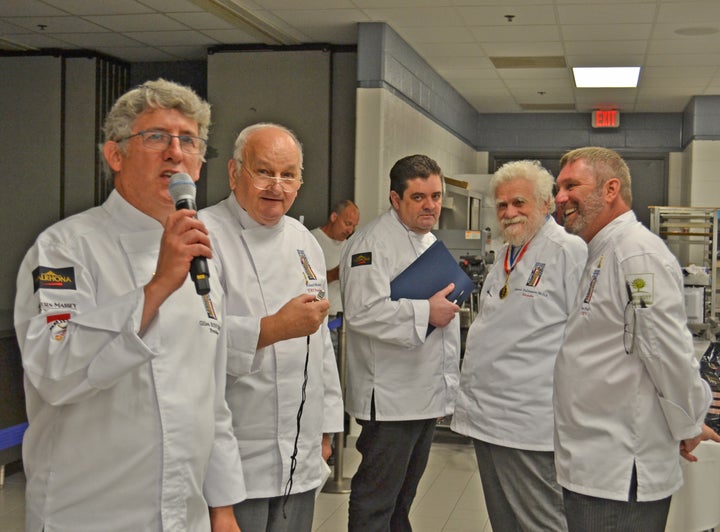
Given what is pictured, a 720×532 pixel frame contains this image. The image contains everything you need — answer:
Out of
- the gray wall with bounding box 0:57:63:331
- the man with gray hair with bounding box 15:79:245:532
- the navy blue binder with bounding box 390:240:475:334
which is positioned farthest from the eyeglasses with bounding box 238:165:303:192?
the gray wall with bounding box 0:57:63:331

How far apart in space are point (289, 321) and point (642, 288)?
924 millimetres

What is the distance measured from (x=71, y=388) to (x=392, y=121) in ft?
19.8

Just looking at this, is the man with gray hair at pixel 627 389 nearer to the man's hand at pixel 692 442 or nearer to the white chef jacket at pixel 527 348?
the man's hand at pixel 692 442

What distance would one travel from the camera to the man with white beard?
2.96 meters

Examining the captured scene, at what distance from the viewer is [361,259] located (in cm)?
339

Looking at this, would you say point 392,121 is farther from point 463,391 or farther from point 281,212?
point 281,212

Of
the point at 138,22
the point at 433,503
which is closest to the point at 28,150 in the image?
the point at 138,22

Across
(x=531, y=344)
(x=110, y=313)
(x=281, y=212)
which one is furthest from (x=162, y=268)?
(x=531, y=344)

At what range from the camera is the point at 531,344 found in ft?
9.84

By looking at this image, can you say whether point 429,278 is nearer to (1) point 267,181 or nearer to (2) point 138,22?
(1) point 267,181

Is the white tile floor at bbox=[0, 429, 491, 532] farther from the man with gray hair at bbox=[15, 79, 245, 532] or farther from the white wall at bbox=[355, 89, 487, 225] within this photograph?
the man with gray hair at bbox=[15, 79, 245, 532]

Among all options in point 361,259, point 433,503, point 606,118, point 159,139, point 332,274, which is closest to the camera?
point 159,139

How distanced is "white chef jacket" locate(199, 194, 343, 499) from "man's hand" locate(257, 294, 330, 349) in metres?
0.03

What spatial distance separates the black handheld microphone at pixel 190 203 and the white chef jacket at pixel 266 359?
0.63 meters
